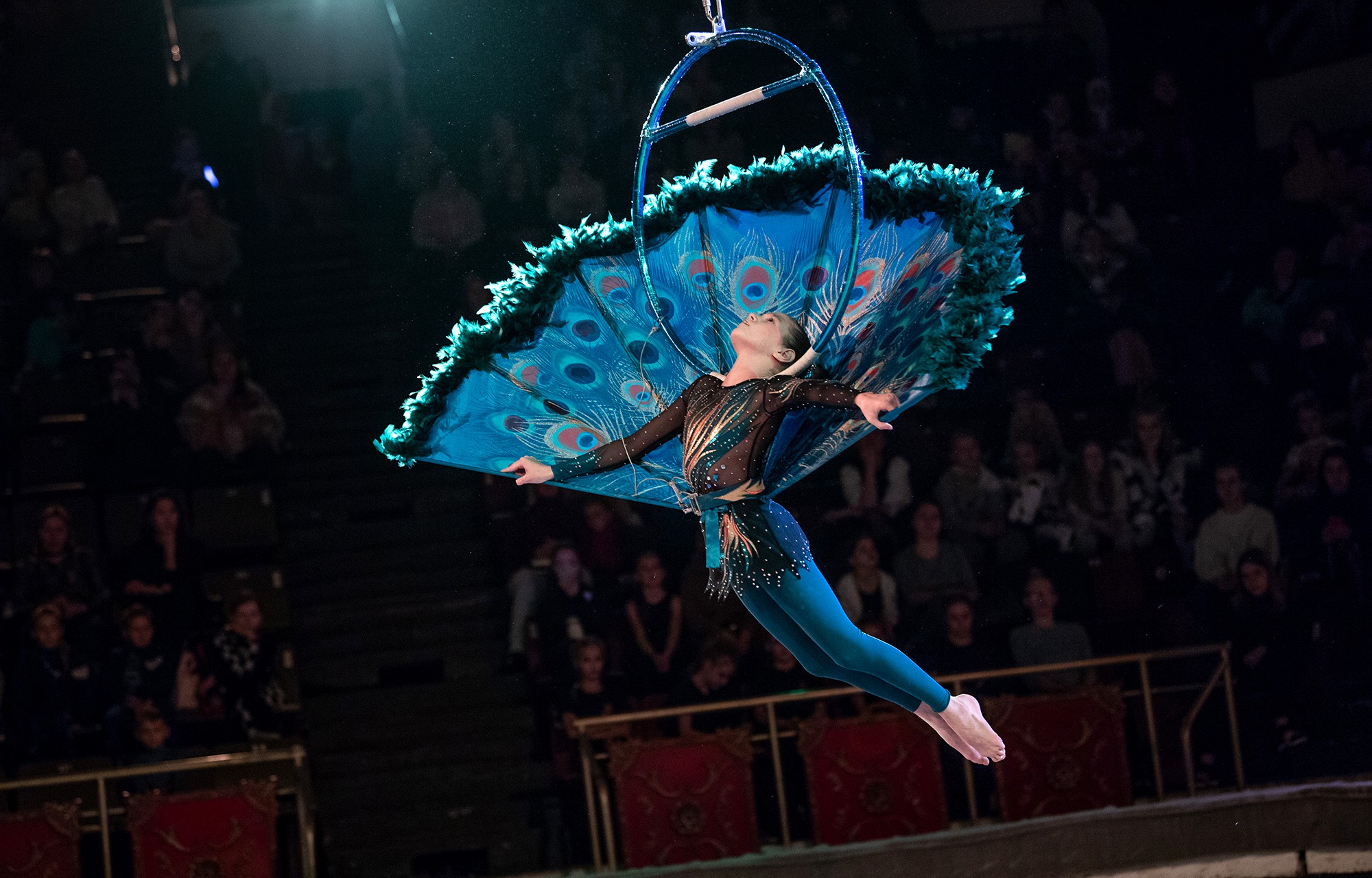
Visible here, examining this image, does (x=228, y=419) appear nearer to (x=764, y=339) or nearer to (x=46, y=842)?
→ (x=46, y=842)

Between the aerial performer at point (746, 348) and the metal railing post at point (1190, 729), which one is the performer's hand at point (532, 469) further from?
the metal railing post at point (1190, 729)

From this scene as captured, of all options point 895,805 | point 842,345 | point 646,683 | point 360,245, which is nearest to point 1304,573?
point 895,805

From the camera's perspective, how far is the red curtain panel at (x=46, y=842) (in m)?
5.64

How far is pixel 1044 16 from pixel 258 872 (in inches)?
228

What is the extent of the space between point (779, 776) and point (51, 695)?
9.24 ft

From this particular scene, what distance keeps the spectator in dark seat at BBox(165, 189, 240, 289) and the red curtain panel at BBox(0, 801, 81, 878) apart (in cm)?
288

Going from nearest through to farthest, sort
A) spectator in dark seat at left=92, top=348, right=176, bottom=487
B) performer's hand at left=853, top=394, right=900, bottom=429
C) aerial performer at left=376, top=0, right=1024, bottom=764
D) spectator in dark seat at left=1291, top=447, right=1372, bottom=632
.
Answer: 1. performer's hand at left=853, top=394, right=900, bottom=429
2. aerial performer at left=376, top=0, right=1024, bottom=764
3. spectator in dark seat at left=1291, top=447, right=1372, bottom=632
4. spectator in dark seat at left=92, top=348, right=176, bottom=487

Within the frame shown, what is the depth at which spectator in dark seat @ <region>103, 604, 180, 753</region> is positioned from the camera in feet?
19.6

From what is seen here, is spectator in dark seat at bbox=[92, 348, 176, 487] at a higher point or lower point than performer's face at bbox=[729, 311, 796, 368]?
higher

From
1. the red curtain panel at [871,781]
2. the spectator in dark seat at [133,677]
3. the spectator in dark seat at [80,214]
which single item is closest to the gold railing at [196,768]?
the spectator in dark seat at [133,677]

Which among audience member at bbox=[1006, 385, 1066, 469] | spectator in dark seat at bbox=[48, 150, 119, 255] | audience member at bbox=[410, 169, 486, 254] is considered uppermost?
spectator in dark seat at bbox=[48, 150, 119, 255]

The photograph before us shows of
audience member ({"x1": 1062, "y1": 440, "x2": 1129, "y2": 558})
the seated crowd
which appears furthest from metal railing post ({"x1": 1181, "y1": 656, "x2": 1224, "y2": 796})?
the seated crowd

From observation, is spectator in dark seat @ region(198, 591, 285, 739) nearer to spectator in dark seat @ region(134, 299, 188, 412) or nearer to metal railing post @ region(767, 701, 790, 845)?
spectator in dark seat @ region(134, 299, 188, 412)

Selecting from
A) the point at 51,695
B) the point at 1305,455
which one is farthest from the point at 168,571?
the point at 1305,455
